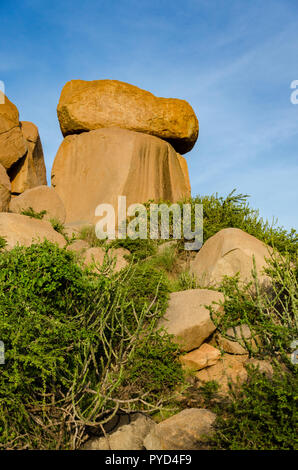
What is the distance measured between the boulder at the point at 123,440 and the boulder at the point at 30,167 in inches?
499

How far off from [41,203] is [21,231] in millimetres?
3924

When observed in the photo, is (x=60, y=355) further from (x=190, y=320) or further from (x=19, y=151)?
(x=19, y=151)

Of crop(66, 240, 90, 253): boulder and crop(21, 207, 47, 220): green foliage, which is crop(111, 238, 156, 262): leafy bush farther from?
crop(21, 207, 47, 220): green foliage

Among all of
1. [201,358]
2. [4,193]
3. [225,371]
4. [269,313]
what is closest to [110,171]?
[4,193]

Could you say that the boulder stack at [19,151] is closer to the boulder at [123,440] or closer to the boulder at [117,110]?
the boulder at [117,110]

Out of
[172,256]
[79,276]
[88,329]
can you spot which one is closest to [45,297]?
[79,276]

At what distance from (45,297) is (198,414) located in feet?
5.95

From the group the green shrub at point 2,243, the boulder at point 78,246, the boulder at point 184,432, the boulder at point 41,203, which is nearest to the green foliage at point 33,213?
the boulder at point 41,203

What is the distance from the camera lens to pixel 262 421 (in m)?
3.18

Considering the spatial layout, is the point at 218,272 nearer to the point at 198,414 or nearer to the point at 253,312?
the point at 253,312

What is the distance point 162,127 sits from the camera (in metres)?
13.9

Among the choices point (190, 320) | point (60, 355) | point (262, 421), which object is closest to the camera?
point (262, 421)

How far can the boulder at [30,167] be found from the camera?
589 inches

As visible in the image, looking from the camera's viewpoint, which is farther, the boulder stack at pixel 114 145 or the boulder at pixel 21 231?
the boulder stack at pixel 114 145
